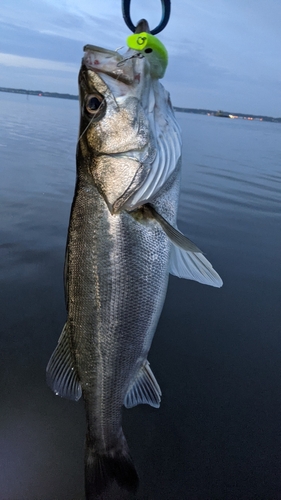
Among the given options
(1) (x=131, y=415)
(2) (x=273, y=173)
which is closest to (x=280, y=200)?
(2) (x=273, y=173)

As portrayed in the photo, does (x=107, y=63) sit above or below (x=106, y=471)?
above

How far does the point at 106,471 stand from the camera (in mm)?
2031

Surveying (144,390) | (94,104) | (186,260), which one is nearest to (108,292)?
(186,260)

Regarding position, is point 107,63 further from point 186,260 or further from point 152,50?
point 186,260

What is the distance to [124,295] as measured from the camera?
1.88 meters

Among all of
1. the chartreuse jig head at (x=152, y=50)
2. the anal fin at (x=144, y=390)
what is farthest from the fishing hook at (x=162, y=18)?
the anal fin at (x=144, y=390)

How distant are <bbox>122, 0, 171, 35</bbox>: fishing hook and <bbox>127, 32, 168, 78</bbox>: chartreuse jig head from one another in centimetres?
10

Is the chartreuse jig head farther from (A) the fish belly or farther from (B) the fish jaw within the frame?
(A) the fish belly

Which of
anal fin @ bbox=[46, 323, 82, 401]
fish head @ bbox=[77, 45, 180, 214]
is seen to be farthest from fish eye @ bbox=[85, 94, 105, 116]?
anal fin @ bbox=[46, 323, 82, 401]

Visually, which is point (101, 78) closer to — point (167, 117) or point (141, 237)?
point (167, 117)

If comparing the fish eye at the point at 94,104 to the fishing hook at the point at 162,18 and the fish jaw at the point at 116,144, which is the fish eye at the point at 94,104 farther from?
the fishing hook at the point at 162,18

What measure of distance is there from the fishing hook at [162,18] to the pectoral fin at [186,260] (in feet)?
2.95

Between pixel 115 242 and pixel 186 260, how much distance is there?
45cm

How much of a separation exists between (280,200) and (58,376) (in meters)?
9.14
